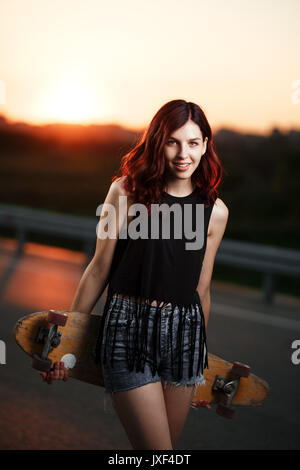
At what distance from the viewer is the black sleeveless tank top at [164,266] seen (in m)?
2.86

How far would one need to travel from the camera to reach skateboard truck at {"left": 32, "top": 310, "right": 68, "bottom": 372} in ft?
9.67

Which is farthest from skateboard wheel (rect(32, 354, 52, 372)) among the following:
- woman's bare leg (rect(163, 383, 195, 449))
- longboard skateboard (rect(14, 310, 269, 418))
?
woman's bare leg (rect(163, 383, 195, 449))

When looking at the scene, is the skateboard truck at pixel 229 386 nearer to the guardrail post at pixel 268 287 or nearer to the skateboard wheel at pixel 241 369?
the skateboard wheel at pixel 241 369

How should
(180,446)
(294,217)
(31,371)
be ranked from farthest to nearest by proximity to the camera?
(294,217)
(31,371)
(180,446)

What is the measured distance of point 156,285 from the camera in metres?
2.88

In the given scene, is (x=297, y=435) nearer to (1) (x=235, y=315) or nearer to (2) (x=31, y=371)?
(2) (x=31, y=371)

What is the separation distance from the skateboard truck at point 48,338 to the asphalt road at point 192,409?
20.4 inches

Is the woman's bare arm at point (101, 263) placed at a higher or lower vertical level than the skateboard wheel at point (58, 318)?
higher

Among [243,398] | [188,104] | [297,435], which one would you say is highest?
[188,104]

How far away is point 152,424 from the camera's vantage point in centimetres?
275

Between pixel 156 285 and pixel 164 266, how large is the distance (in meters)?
0.09

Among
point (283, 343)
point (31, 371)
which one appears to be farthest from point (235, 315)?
point (31, 371)

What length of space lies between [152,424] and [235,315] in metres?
6.23

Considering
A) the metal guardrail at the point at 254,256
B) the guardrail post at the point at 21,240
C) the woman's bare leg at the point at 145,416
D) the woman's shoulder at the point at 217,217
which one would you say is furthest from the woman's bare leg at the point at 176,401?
the guardrail post at the point at 21,240
